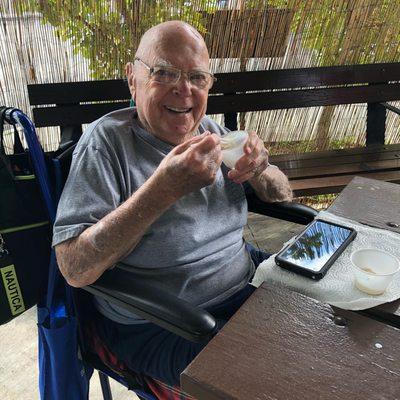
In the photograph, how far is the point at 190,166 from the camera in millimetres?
1088

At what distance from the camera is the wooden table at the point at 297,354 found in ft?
2.53

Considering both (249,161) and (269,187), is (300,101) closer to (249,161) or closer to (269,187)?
(269,187)

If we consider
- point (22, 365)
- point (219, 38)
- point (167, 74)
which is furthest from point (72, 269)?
point (219, 38)

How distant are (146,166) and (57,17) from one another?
4.60 feet

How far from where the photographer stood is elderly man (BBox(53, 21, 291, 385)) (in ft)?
3.77

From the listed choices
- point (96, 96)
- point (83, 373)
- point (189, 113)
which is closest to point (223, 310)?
point (83, 373)

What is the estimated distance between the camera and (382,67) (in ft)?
9.90

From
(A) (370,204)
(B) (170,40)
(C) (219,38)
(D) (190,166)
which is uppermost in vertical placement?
(B) (170,40)

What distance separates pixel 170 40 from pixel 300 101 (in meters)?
1.65

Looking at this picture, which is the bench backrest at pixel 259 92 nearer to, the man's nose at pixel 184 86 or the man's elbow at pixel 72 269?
the man's nose at pixel 184 86

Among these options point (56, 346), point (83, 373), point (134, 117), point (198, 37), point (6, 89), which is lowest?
point (83, 373)

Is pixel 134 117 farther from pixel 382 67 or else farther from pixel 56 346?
pixel 382 67

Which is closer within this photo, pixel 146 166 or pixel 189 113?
pixel 146 166

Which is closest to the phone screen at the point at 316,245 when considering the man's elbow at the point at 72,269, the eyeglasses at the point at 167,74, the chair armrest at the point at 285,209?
the chair armrest at the point at 285,209
